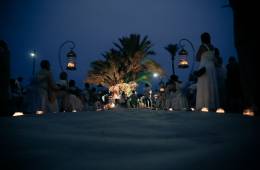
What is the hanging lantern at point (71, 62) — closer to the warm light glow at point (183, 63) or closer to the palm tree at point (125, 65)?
the warm light glow at point (183, 63)

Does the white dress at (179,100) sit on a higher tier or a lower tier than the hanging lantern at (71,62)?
lower

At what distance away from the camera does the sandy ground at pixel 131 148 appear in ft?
4.42

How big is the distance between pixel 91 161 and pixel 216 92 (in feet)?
19.6

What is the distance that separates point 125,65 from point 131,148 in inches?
795

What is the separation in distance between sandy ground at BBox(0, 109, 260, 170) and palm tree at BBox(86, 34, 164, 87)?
1909 centimetres

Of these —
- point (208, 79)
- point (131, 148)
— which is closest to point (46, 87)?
point (208, 79)

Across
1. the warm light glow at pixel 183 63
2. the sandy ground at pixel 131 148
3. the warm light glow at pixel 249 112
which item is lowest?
the sandy ground at pixel 131 148

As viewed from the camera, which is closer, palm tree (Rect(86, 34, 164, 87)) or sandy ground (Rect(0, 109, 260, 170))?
sandy ground (Rect(0, 109, 260, 170))

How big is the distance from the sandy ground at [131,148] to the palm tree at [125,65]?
62.6 ft

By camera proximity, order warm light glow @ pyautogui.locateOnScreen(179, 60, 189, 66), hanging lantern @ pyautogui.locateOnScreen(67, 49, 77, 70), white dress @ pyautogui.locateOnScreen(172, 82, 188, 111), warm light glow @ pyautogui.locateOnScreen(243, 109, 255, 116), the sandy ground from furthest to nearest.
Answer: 1. white dress @ pyautogui.locateOnScreen(172, 82, 188, 111)
2. hanging lantern @ pyautogui.locateOnScreen(67, 49, 77, 70)
3. warm light glow @ pyautogui.locateOnScreen(179, 60, 189, 66)
4. warm light glow @ pyautogui.locateOnScreen(243, 109, 255, 116)
5. the sandy ground

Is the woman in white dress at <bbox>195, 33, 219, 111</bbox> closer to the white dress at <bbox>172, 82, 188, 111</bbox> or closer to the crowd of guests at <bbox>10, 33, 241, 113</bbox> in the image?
the crowd of guests at <bbox>10, 33, 241, 113</bbox>

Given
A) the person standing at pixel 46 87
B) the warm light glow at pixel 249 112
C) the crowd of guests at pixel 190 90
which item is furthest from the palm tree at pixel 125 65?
the warm light glow at pixel 249 112

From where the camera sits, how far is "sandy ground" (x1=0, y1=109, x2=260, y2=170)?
53.0 inches

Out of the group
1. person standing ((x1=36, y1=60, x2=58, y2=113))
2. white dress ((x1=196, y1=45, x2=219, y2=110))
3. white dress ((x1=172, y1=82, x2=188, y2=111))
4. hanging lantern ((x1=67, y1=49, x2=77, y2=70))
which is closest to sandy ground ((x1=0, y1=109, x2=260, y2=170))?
white dress ((x1=196, y1=45, x2=219, y2=110))
